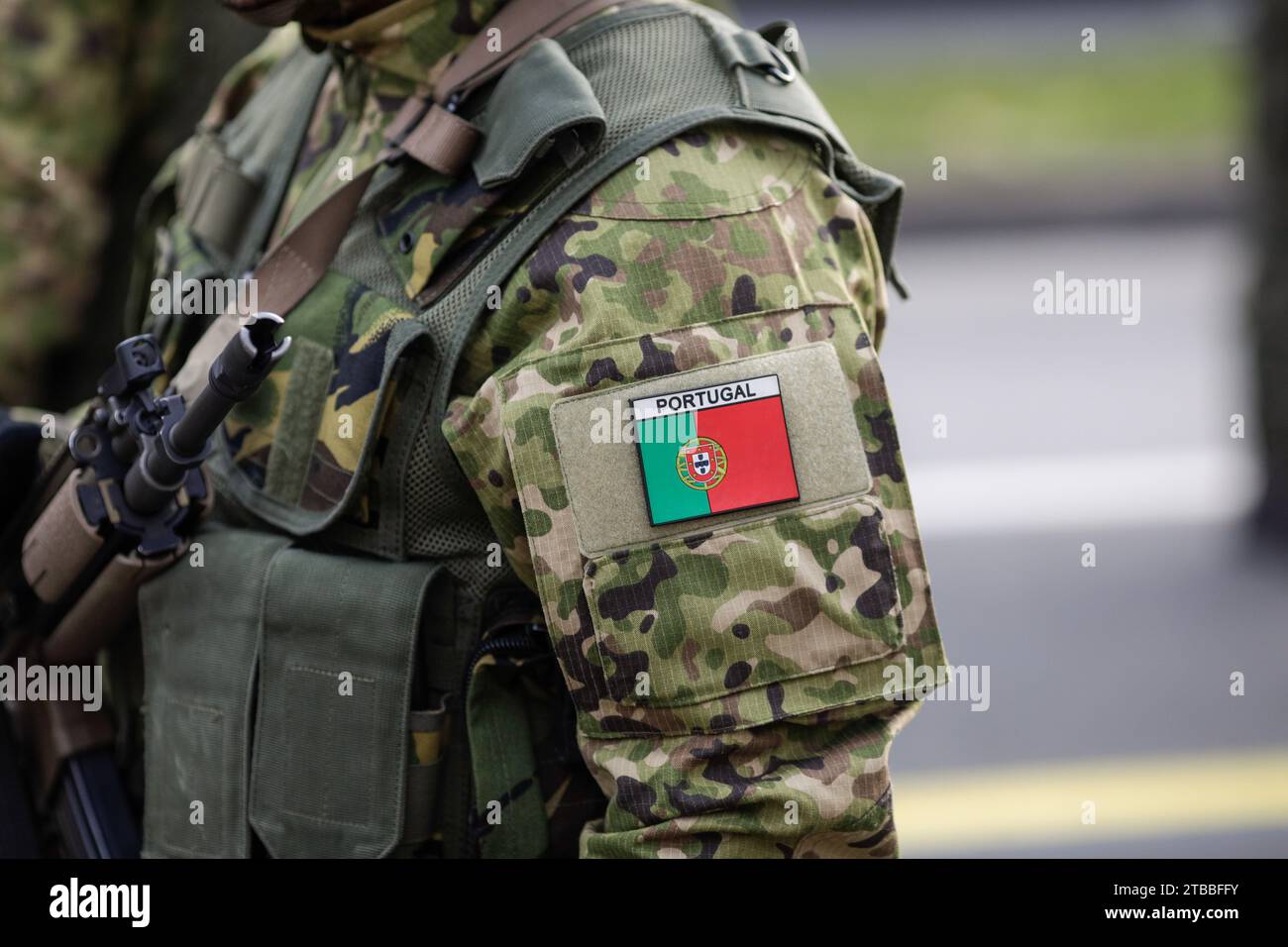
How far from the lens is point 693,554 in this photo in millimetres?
1461

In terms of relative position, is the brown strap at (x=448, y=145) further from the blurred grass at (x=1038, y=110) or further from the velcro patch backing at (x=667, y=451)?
the blurred grass at (x=1038, y=110)

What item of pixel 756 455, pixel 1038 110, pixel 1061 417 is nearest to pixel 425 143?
pixel 756 455

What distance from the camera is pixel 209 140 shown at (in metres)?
2.07

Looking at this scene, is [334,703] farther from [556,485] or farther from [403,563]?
[556,485]

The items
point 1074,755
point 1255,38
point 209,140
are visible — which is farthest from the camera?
point 1255,38

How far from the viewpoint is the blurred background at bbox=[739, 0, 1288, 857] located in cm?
420

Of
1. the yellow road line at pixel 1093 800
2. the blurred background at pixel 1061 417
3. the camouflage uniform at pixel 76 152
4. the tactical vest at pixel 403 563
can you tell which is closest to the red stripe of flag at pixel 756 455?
the tactical vest at pixel 403 563

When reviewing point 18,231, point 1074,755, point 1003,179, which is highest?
point 1003,179

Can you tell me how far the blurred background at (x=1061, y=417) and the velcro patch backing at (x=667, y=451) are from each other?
0.88 m

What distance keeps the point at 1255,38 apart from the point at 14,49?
4.68 metres

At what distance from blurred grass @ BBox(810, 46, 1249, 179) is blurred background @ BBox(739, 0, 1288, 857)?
10cm

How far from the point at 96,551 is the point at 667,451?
76 centimetres
